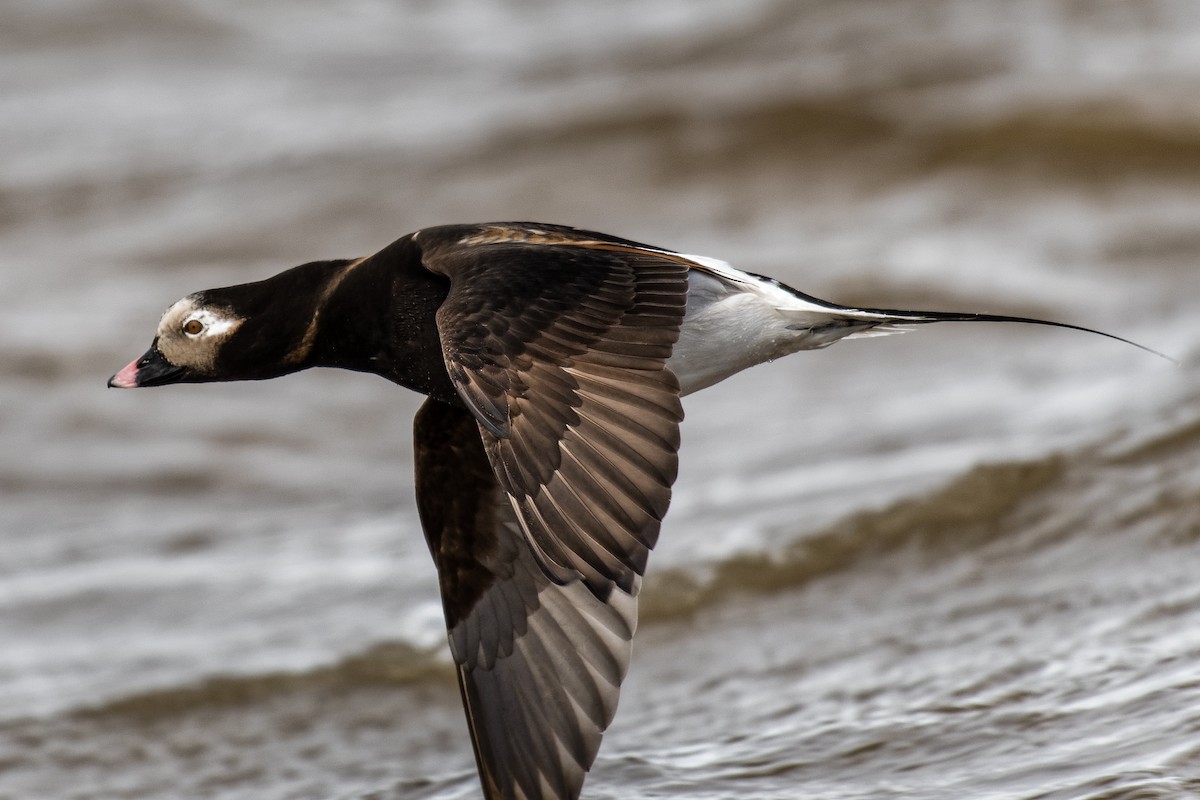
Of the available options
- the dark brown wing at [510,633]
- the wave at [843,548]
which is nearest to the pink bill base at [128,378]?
the dark brown wing at [510,633]

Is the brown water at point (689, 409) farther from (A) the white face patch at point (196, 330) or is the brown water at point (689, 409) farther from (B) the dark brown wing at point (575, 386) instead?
(A) the white face patch at point (196, 330)

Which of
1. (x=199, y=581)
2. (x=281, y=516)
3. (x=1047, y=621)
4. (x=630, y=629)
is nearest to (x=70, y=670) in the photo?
(x=199, y=581)

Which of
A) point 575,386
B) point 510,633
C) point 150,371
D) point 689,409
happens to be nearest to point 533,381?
point 575,386

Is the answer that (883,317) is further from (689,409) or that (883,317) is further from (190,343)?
(689,409)

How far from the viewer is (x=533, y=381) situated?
331cm

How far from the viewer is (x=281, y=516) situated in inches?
274

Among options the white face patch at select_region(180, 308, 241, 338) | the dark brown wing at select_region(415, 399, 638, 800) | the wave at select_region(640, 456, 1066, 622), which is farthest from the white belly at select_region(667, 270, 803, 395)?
the wave at select_region(640, 456, 1066, 622)

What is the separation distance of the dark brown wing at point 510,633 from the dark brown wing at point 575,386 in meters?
0.28

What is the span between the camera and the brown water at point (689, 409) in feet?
14.6

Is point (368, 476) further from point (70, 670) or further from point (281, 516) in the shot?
point (70, 670)

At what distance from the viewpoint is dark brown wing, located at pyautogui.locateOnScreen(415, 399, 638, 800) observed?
3734 mm

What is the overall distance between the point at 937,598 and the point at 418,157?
6177 millimetres

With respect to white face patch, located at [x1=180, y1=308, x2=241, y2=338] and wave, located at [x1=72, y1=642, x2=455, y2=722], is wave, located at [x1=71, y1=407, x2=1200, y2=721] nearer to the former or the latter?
wave, located at [x1=72, y1=642, x2=455, y2=722]

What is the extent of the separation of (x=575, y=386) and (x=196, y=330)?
122 centimetres
